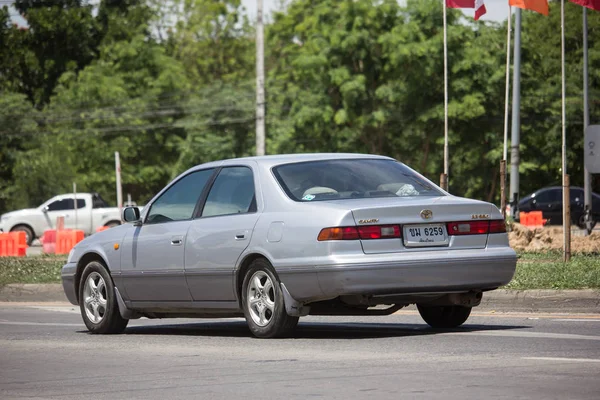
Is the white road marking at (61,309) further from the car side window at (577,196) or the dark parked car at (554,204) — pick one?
A: the car side window at (577,196)

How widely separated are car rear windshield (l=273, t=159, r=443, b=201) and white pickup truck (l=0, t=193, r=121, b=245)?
3238 centimetres

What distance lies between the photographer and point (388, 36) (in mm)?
57688

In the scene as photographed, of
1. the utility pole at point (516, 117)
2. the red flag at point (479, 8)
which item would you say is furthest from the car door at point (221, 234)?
the utility pole at point (516, 117)

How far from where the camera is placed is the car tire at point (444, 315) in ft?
37.1

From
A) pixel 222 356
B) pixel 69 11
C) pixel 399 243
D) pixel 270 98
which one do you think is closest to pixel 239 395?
pixel 222 356

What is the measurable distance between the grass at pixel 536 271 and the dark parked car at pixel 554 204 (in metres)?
30.2

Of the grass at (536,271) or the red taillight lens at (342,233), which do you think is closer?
the red taillight lens at (342,233)

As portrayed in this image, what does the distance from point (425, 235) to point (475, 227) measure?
47cm

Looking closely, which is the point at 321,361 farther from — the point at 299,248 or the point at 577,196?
the point at 577,196

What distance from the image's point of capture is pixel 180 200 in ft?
39.0

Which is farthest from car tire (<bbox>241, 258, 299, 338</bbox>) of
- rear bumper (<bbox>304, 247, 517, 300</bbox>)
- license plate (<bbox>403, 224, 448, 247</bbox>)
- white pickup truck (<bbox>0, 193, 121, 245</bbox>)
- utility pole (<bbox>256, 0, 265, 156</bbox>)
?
white pickup truck (<bbox>0, 193, 121, 245</bbox>)

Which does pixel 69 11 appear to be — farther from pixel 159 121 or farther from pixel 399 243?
pixel 399 243

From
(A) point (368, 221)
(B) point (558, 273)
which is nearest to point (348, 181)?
(A) point (368, 221)

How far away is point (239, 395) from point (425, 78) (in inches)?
2042
